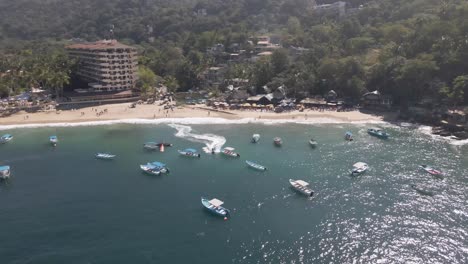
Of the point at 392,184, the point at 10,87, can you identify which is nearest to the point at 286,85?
the point at 392,184

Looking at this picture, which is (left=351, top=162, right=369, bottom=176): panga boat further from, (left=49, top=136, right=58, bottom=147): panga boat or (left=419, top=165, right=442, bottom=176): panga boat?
(left=49, top=136, right=58, bottom=147): panga boat

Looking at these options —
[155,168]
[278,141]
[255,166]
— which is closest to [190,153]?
[155,168]

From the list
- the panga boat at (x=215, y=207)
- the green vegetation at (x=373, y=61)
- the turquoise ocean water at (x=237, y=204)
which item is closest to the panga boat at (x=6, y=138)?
the turquoise ocean water at (x=237, y=204)

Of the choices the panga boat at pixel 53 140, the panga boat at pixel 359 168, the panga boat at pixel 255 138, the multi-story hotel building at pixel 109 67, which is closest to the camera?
the panga boat at pixel 359 168

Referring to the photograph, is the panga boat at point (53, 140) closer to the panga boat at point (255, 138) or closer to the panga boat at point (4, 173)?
the panga boat at point (4, 173)

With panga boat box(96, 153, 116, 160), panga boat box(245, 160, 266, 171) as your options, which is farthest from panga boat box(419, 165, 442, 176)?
panga boat box(96, 153, 116, 160)

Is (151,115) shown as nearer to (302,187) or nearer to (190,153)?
(190,153)
